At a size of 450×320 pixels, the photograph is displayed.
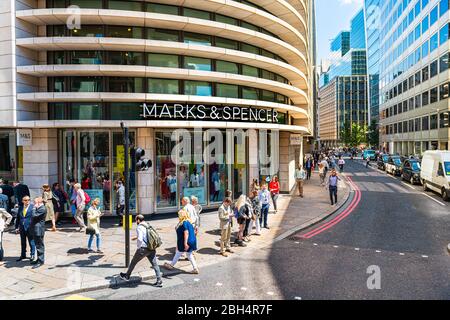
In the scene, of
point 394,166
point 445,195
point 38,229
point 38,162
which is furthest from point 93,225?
point 394,166

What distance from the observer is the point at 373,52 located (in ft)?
325

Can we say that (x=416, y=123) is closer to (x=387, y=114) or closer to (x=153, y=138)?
(x=387, y=114)

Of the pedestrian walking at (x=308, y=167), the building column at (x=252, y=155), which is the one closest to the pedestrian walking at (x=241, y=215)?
the building column at (x=252, y=155)

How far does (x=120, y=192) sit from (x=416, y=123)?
2165 inches

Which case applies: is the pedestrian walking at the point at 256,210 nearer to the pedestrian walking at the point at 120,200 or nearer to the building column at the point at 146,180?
the building column at the point at 146,180

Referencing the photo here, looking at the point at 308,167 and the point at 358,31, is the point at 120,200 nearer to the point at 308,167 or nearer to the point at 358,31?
the point at 308,167

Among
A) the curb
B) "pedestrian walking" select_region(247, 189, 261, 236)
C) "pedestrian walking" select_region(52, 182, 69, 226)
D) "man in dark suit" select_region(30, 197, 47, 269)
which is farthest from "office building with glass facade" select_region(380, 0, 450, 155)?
"man in dark suit" select_region(30, 197, 47, 269)

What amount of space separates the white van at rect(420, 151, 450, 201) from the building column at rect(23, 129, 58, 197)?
21004 millimetres

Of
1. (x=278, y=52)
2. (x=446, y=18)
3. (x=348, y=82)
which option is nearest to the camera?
(x=278, y=52)

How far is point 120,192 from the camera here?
1462cm

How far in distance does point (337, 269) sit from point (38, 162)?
13.4m

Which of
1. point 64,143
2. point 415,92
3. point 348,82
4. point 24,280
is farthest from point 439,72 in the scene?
point 348,82

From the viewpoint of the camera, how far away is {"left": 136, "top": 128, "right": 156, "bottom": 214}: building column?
15.9 metres

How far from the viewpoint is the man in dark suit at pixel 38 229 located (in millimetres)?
9875
